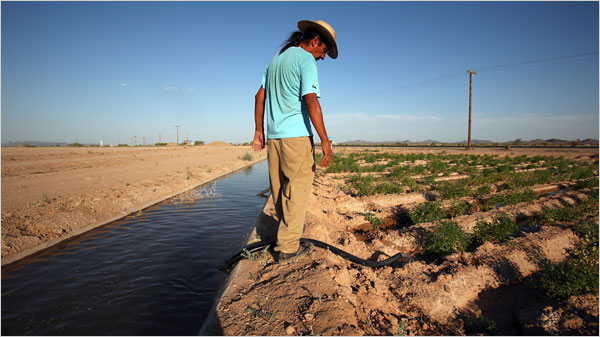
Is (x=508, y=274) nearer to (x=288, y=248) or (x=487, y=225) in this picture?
(x=487, y=225)

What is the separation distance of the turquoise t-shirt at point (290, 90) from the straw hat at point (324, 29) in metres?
0.27

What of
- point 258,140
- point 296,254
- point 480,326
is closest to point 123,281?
point 296,254

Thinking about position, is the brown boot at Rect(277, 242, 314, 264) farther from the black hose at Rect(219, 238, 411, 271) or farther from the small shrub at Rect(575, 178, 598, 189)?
the small shrub at Rect(575, 178, 598, 189)

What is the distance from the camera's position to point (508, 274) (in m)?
3.08

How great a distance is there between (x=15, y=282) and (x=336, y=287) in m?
3.24

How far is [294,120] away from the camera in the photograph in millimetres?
2795

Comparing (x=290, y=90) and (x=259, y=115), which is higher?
(x=290, y=90)

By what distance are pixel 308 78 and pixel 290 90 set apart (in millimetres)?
231

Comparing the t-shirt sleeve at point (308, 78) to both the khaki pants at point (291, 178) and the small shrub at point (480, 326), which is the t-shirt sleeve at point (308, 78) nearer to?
the khaki pants at point (291, 178)

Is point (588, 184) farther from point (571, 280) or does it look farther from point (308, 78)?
point (308, 78)

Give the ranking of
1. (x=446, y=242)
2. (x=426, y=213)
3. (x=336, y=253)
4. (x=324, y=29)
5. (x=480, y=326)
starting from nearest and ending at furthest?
(x=480, y=326) → (x=324, y=29) → (x=336, y=253) → (x=446, y=242) → (x=426, y=213)

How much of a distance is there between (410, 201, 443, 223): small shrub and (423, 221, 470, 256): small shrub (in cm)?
119

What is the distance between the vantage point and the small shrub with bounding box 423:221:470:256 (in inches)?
145

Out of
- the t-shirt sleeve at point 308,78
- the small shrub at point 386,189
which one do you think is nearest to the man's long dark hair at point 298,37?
the t-shirt sleeve at point 308,78
